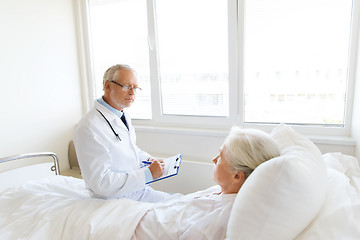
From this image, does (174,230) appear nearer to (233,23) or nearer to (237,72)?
(237,72)

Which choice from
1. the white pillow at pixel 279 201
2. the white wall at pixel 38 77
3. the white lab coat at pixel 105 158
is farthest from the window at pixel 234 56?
the white pillow at pixel 279 201

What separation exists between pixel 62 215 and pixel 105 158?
34 cm

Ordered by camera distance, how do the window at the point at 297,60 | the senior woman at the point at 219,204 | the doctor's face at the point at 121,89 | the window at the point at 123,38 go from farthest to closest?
the window at the point at 123,38 → the window at the point at 297,60 → the doctor's face at the point at 121,89 → the senior woman at the point at 219,204

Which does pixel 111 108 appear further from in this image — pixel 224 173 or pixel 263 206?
pixel 263 206

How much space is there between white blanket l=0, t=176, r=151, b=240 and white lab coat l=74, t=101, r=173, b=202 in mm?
100

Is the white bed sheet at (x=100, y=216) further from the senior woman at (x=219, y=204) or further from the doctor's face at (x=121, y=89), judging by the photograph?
the doctor's face at (x=121, y=89)

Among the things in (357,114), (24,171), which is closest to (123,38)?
(24,171)

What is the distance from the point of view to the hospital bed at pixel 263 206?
81cm

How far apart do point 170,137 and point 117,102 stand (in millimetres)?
892

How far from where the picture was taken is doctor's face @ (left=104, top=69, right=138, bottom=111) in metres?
1.58

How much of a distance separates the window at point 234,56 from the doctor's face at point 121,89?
0.86m

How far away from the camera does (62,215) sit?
1254 mm

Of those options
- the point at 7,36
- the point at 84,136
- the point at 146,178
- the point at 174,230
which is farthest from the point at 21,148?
the point at 174,230

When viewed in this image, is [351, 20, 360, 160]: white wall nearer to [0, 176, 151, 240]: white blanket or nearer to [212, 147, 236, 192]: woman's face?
[212, 147, 236, 192]: woman's face
